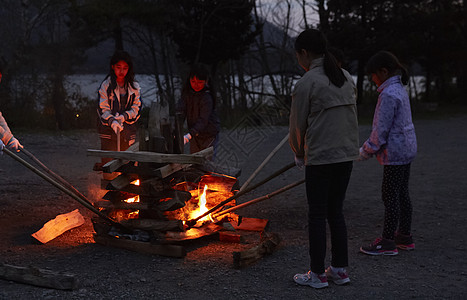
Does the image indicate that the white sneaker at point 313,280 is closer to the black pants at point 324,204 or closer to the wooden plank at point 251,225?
the black pants at point 324,204

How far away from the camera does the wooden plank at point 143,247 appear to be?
437cm

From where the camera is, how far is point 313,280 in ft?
12.3

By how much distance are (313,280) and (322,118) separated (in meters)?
1.18

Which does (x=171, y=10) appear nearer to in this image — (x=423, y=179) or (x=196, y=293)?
(x=423, y=179)

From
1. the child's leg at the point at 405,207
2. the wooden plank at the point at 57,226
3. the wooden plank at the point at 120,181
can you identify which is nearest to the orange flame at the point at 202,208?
the wooden plank at the point at 120,181

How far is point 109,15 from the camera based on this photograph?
663 inches

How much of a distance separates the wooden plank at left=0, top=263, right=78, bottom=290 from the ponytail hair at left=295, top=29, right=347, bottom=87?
7.37 ft

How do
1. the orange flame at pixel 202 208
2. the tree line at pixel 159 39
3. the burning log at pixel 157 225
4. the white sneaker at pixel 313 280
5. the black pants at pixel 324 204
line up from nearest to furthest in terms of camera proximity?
the black pants at pixel 324 204
the white sneaker at pixel 313 280
the burning log at pixel 157 225
the orange flame at pixel 202 208
the tree line at pixel 159 39

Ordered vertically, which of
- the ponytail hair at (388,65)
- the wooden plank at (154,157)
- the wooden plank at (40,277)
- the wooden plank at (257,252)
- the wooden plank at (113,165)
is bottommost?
the wooden plank at (257,252)

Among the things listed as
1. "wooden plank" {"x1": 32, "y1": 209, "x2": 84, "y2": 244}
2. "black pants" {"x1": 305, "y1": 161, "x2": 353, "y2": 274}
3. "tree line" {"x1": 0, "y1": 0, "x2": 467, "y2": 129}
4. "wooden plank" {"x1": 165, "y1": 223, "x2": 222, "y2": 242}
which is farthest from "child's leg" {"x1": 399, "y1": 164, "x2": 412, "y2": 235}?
"tree line" {"x1": 0, "y1": 0, "x2": 467, "y2": 129}

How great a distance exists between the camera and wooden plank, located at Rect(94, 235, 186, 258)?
14.3 ft

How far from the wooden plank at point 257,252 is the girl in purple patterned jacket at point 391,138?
0.82m

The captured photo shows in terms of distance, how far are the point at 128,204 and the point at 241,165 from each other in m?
5.14

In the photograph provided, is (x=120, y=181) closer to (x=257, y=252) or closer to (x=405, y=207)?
(x=257, y=252)
